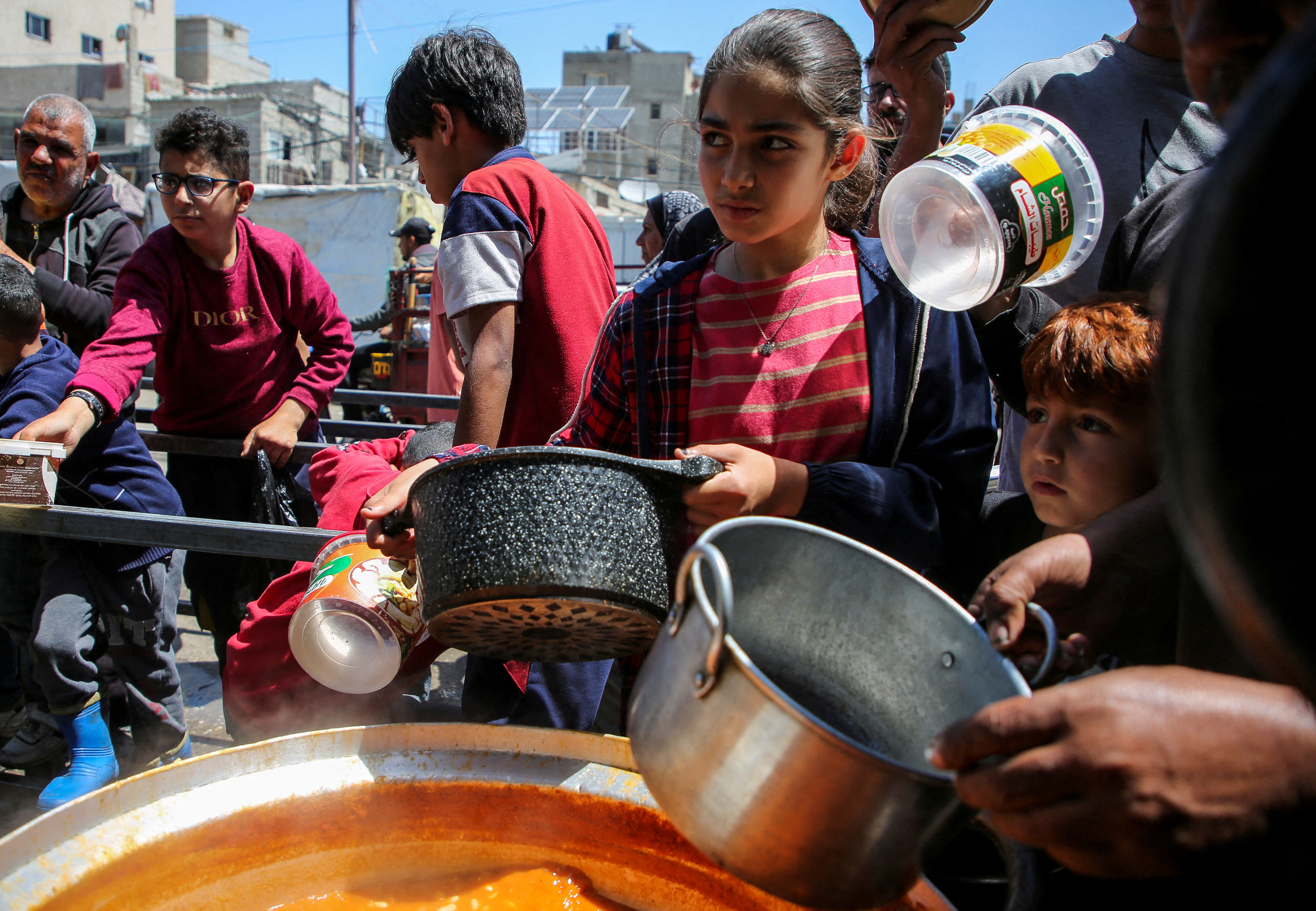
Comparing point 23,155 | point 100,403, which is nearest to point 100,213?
point 23,155

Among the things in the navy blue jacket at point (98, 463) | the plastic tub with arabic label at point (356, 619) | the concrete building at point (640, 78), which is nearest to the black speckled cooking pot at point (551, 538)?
the plastic tub with arabic label at point (356, 619)

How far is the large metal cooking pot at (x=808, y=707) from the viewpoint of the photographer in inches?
27.7

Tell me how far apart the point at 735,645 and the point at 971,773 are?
20 cm

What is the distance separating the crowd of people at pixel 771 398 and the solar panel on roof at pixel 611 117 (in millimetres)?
31725

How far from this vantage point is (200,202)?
2.64m

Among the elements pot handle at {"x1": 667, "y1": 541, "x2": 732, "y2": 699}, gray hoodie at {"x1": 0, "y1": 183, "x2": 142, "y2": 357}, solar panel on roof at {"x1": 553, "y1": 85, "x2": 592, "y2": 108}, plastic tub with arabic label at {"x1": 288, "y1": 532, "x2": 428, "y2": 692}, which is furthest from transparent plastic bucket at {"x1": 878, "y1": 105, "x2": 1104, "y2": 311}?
solar panel on roof at {"x1": 553, "y1": 85, "x2": 592, "y2": 108}

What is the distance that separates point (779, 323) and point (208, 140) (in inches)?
87.4

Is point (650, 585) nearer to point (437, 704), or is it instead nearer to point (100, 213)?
point (437, 704)

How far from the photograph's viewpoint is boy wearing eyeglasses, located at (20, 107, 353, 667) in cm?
265

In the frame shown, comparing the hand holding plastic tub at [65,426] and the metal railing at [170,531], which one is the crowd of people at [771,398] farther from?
the metal railing at [170,531]

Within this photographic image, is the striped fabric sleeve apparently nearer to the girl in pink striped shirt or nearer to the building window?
the girl in pink striped shirt

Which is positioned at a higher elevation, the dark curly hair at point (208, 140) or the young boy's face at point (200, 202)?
the dark curly hair at point (208, 140)

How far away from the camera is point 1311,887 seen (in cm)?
60

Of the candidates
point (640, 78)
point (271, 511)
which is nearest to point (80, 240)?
point (271, 511)
